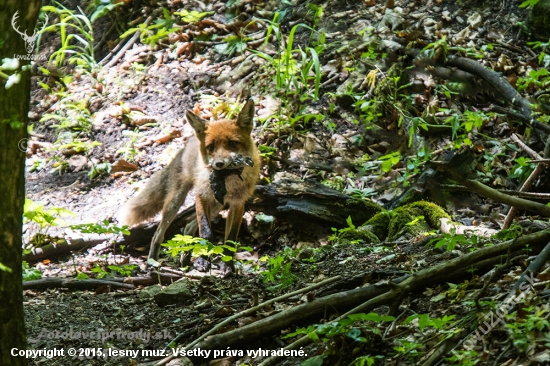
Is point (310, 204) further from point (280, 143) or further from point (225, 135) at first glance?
point (280, 143)

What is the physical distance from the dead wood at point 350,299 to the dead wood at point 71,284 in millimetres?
2264

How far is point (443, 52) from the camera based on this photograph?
8352 millimetres

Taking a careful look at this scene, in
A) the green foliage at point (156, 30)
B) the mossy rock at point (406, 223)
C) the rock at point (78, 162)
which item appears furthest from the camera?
the green foliage at point (156, 30)

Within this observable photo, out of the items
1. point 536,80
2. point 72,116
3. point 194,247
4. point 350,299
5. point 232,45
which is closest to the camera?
point 350,299

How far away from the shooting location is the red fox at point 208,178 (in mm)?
6383

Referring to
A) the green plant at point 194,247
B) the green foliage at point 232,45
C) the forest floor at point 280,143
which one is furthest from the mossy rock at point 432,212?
the green foliage at point 232,45

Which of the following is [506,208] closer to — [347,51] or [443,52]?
[443,52]

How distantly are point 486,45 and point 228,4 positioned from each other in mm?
5038

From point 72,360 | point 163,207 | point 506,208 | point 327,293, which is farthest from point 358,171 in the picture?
point 72,360

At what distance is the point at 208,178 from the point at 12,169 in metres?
4.20

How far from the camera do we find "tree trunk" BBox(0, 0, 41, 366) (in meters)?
2.43

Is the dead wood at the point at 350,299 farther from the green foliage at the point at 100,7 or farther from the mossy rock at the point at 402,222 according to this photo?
the green foliage at the point at 100,7

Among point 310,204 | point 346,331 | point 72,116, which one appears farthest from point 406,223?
point 72,116

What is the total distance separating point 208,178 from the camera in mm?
6707
